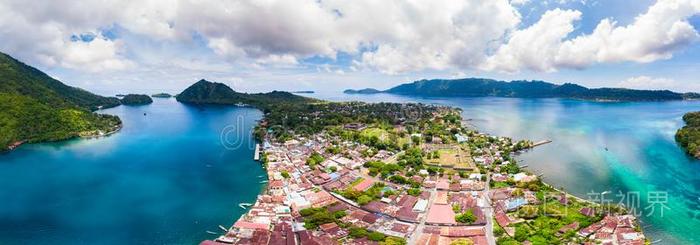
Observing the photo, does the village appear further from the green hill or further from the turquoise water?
the green hill

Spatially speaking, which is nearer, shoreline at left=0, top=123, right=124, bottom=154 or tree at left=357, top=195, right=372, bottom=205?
tree at left=357, top=195, right=372, bottom=205

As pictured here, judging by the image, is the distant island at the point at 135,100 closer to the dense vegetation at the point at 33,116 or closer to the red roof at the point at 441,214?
the dense vegetation at the point at 33,116

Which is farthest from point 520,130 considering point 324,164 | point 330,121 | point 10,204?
point 10,204

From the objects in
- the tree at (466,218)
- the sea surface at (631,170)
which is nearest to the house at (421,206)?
the tree at (466,218)

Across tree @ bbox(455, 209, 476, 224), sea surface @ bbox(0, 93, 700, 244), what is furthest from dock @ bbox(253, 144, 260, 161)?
tree @ bbox(455, 209, 476, 224)

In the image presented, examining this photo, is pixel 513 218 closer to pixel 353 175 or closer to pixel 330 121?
pixel 353 175

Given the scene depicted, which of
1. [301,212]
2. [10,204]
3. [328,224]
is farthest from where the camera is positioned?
[10,204]

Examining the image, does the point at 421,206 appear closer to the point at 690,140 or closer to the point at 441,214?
the point at 441,214
